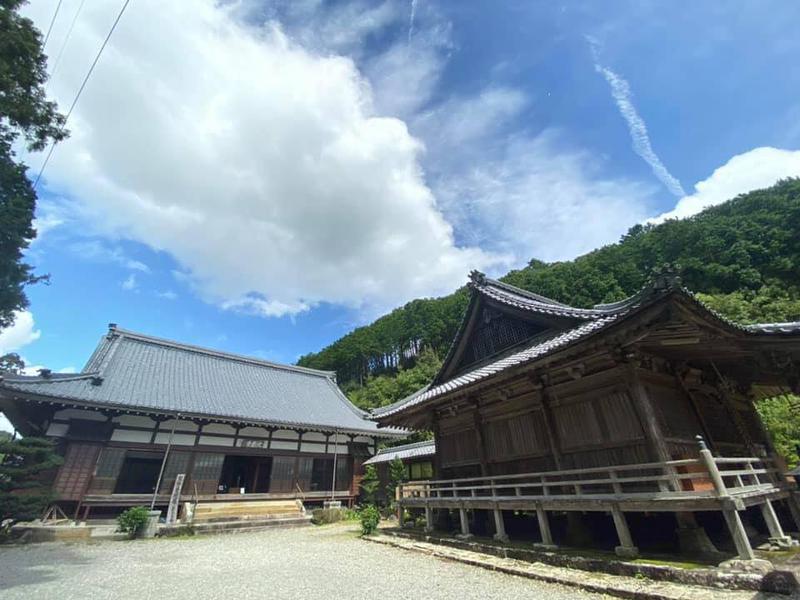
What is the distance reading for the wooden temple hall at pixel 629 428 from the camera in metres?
6.45

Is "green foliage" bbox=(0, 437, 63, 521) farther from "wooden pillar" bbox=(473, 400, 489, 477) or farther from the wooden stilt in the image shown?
the wooden stilt

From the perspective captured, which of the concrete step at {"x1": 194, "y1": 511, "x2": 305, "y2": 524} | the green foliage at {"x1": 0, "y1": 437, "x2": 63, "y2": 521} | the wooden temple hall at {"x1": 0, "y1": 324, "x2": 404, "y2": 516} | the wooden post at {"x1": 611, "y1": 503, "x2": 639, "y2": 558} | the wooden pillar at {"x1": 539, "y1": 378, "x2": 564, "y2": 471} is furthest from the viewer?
the concrete step at {"x1": 194, "y1": 511, "x2": 305, "y2": 524}

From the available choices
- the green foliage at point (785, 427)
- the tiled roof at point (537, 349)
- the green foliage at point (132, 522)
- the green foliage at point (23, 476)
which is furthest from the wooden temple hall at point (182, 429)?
the green foliage at point (785, 427)

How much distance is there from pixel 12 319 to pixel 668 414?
28.7m

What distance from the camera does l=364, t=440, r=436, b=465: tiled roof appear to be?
21.0 metres

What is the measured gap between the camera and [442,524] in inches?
485

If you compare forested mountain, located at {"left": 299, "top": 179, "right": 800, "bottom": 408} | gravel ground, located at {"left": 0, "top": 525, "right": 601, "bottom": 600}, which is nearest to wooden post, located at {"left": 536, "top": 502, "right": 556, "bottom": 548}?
gravel ground, located at {"left": 0, "top": 525, "right": 601, "bottom": 600}

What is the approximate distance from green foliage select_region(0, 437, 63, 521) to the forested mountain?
138 feet

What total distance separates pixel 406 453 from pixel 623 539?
16676mm

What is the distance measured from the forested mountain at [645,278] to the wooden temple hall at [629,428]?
28.8 m

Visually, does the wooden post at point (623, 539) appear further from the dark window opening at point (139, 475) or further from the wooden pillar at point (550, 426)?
the dark window opening at point (139, 475)

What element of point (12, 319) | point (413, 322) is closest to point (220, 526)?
point (12, 319)

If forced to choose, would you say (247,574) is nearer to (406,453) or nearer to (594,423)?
(594,423)

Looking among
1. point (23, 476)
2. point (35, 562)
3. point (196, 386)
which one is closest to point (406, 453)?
point (196, 386)
